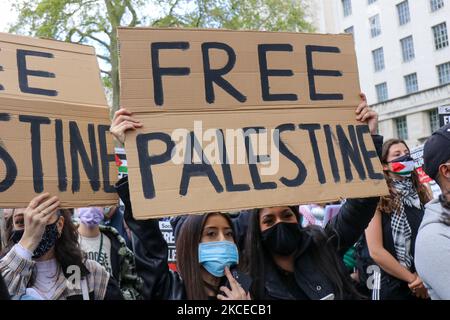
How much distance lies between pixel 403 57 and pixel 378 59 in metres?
2.18

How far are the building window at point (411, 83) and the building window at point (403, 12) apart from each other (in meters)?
3.33

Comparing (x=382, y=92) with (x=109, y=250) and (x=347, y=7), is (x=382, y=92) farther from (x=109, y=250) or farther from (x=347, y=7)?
(x=109, y=250)

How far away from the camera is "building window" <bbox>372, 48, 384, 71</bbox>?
112 ft

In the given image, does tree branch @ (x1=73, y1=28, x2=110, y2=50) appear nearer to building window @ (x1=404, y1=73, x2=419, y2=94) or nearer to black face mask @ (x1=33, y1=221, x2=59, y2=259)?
black face mask @ (x1=33, y1=221, x2=59, y2=259)

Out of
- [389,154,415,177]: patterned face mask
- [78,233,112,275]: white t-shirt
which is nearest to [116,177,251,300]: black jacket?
[78,233,112,275]: white t-shirt

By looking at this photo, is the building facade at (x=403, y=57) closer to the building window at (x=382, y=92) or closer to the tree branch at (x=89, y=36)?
the building window at (x=382, y=92)

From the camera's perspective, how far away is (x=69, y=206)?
2.40 meters

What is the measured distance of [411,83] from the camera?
Result: 3192 cm

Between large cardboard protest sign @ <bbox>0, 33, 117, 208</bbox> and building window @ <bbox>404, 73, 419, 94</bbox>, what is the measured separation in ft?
103

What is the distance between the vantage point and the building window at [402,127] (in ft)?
105

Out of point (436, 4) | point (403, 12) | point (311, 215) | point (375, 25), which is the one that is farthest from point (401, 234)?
point (375, 25)

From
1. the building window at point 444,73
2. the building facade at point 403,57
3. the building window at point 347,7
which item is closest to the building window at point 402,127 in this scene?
the building facade at point 403,57
